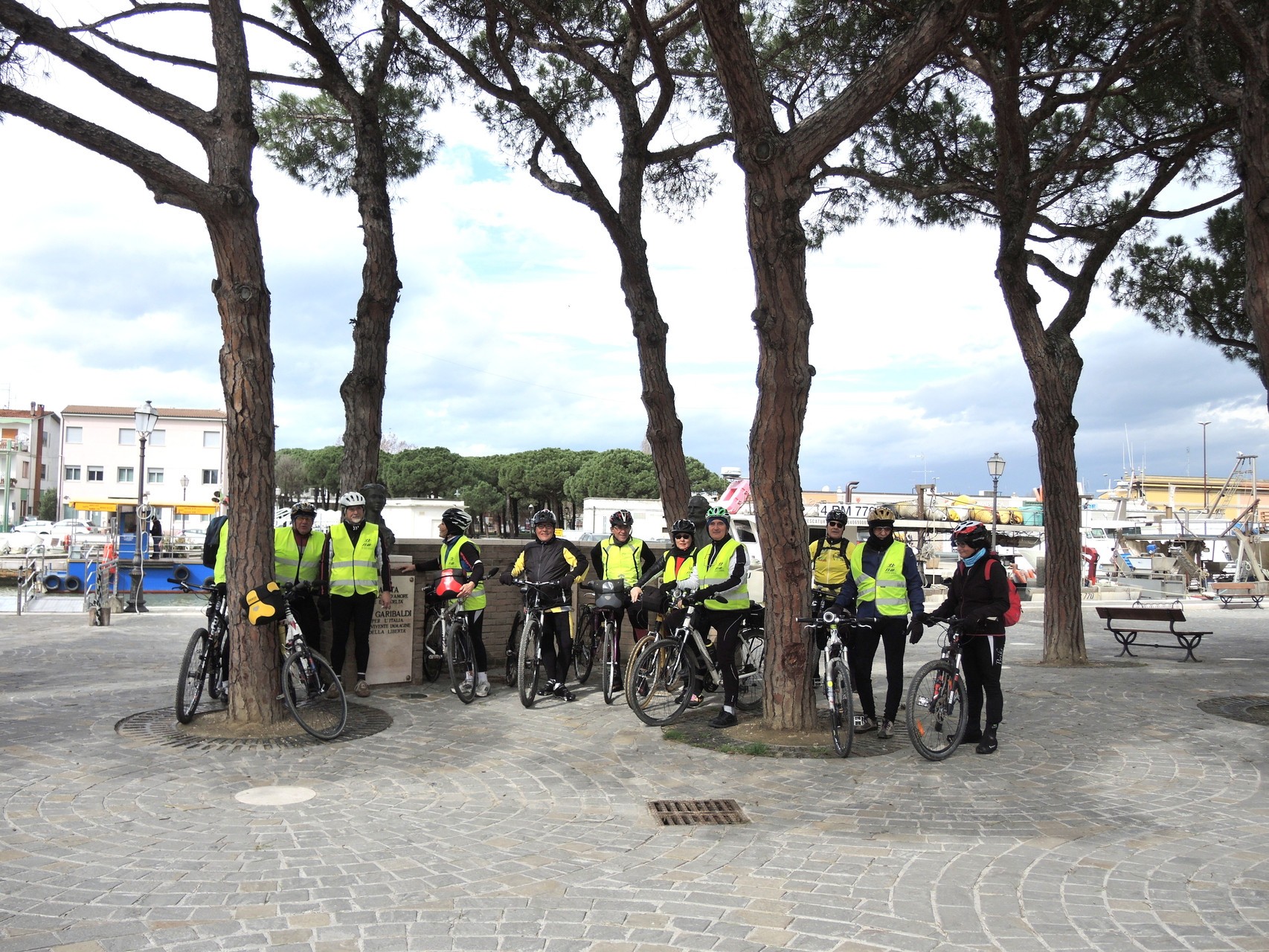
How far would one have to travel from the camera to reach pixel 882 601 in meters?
7.23

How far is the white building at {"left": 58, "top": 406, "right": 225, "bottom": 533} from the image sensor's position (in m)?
69.6

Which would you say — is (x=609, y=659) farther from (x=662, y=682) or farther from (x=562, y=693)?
(x=662, y=682)

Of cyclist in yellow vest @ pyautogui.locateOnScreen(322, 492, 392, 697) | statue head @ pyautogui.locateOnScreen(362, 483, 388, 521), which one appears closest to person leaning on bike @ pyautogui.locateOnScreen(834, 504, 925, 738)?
cyclist in yellow vest @ pyautogui.locateOnScreen(322, 492, 392, 697)

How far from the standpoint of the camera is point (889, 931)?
3744 mm

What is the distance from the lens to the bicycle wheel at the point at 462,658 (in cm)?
862

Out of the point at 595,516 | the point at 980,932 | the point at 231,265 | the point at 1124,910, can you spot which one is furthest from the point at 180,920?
the point at 595,516

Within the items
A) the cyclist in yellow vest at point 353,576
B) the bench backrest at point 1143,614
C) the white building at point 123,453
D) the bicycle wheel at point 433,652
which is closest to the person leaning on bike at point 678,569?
the bicycle wheel at point 433,652

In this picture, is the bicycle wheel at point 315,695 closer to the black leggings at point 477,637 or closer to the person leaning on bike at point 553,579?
the black leggings at point 477,637

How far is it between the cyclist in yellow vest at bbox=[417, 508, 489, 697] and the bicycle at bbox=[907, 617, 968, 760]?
12.3 feet

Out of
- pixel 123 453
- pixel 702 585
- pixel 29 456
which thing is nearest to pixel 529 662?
pixel 702 585

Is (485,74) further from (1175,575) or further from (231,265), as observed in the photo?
(1175,575)

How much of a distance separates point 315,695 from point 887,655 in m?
4.17

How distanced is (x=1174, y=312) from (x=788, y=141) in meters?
10.1

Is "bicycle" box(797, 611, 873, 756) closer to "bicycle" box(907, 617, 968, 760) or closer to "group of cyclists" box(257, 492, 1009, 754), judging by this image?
"group of cyclists" box(257, 492, 1009, 754)
